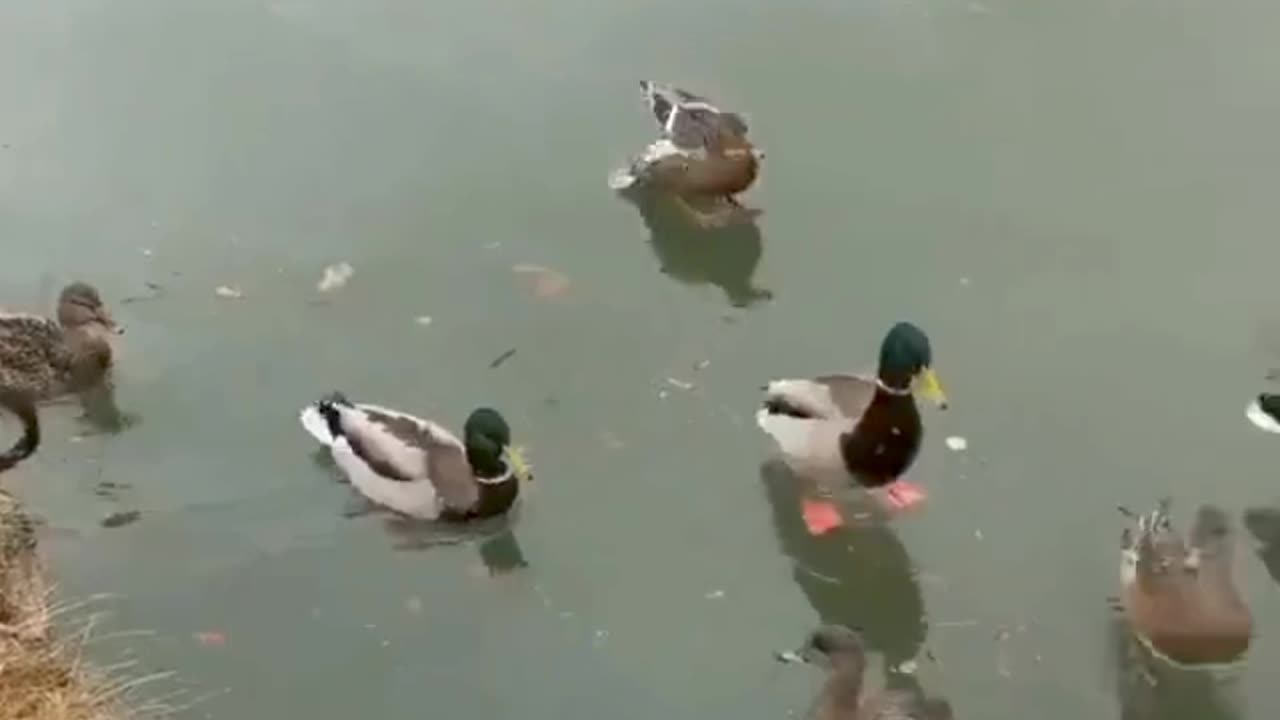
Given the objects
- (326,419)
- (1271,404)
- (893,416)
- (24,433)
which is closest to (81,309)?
(24,433)

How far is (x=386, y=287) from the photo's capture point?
20.8 feet

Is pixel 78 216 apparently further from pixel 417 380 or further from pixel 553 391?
pixel 553 391

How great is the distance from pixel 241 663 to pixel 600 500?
1110 mm

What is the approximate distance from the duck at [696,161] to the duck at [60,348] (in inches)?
72.9

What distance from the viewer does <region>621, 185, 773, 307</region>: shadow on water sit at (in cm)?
644

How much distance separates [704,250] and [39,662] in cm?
289

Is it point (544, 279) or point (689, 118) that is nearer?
point (544, 279)

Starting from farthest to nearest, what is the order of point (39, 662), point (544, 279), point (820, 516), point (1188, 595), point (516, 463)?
point (544, 279), point (820, 516), point (516, 463), point (1188, 595), point (39, 662)

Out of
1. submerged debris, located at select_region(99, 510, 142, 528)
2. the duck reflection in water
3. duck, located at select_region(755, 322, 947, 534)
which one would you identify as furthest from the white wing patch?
submerged debris, located at select_region(99, 510, 142, 528)

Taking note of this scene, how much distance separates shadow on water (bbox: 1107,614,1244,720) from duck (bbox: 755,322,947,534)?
77cm

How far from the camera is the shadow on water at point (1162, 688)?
4.94 m

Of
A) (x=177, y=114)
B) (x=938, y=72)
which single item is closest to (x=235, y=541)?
(x=177, y=114)

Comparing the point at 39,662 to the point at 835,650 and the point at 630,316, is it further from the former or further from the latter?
the point at 630,316

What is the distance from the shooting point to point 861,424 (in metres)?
5.52
